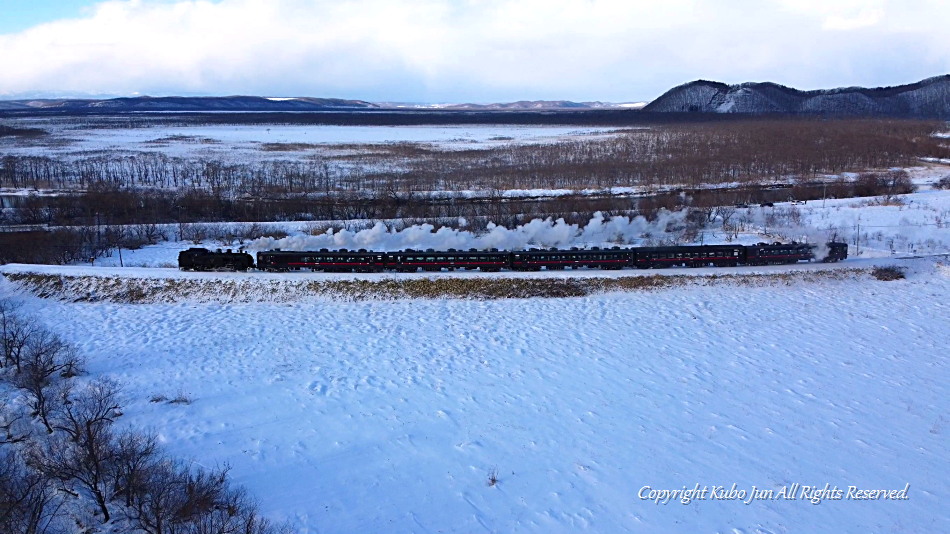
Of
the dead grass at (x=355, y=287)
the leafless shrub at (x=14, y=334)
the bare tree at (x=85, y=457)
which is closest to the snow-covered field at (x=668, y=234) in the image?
the dead grass at (x=355, y=287)

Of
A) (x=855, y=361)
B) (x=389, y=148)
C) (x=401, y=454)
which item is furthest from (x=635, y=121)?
(x=401, y=454)

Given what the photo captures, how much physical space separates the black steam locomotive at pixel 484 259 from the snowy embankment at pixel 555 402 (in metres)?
2.85

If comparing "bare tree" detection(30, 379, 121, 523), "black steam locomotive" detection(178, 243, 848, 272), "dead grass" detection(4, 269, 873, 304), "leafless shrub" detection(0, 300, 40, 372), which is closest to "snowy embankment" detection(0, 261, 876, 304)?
"dead grass" detection(4, 269, 873, 304)

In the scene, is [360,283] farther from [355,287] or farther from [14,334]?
[14,334]

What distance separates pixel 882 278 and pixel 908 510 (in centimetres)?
2315

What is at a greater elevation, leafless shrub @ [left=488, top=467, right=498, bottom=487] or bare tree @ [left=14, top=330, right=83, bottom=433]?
bare tree @ [left=14, top=330, right=83, bottom=433]

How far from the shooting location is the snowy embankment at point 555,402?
16938mm

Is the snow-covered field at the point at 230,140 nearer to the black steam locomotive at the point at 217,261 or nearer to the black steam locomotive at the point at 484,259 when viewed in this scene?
the black steam locomotive at the point at 217,261

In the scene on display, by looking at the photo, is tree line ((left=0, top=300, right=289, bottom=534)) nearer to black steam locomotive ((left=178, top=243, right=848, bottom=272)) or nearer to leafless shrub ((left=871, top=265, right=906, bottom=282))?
black steam locomotive ((left=178, top=243, right=848, bottom=272))

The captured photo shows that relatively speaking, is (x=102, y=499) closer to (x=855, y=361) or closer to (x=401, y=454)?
(x=401, y=454)

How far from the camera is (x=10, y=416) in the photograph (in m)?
21.1

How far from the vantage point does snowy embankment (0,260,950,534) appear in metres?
16.9

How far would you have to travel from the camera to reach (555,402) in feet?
73.3

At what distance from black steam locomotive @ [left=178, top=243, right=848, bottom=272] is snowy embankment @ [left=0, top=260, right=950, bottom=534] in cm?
285
